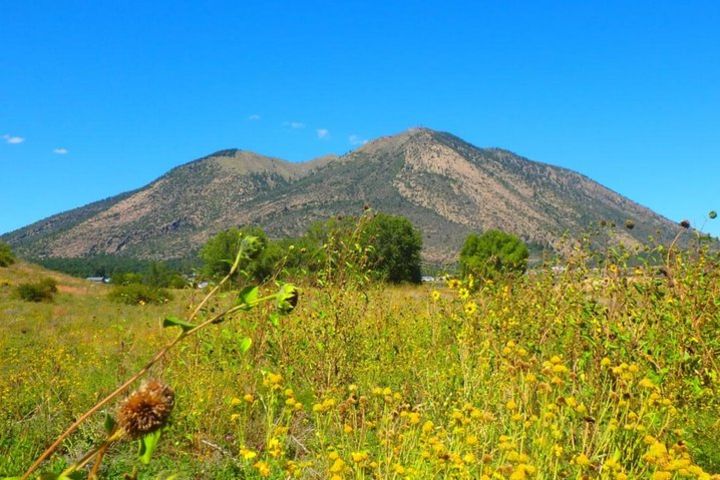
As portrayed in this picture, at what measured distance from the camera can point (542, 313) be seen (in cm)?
523

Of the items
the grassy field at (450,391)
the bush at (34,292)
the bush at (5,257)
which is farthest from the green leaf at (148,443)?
the bush at (5,257)

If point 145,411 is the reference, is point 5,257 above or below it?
above

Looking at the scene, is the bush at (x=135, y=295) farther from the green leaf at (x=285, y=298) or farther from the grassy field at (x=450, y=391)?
the green leaf at (x=285, y=298)

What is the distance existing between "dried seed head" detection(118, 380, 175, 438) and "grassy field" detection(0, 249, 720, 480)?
72.1 inches

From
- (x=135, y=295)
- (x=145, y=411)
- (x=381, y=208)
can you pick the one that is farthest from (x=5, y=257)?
(x=381, y=208)

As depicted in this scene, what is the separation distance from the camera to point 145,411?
854 millimetres

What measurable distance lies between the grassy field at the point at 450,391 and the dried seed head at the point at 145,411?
1.83 meters

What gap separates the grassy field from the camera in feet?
10.2

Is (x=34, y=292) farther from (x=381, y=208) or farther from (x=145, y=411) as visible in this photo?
(x=381, y=208)

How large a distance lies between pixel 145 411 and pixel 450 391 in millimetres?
4088

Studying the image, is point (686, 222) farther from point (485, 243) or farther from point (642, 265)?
point (485, 243)

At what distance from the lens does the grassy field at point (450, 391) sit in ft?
10.2

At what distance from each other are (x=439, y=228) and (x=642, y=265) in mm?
130707

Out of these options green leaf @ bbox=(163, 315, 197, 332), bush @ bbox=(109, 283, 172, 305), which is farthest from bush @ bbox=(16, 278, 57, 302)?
green leaf @ bbox=(163, 315, 197, 332)
